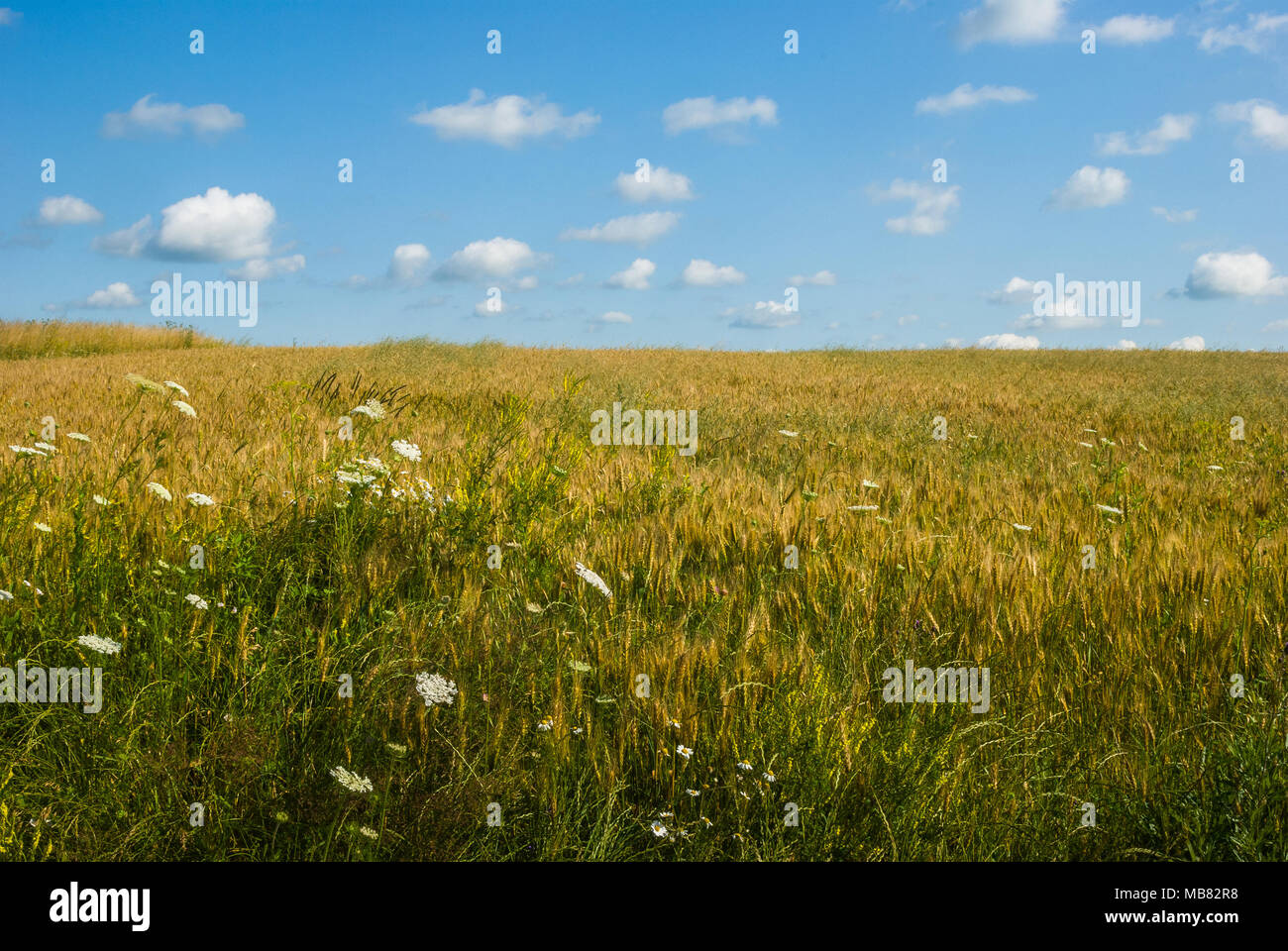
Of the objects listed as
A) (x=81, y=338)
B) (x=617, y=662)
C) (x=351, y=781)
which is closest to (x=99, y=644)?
(x=351, y=781)

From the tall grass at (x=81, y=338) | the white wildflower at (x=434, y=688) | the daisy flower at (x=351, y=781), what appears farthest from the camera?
the tall grass at (x=81, y=338)

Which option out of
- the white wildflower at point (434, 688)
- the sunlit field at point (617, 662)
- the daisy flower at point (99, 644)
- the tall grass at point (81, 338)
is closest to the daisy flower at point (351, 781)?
the sunlit field at point (617, 662)

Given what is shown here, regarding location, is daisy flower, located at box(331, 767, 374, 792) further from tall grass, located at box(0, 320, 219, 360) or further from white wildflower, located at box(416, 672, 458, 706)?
tall grass, located at box(0, 320, 219, 360)

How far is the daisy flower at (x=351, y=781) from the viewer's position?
74.9 inches

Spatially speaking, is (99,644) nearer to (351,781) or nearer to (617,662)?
(351,781)

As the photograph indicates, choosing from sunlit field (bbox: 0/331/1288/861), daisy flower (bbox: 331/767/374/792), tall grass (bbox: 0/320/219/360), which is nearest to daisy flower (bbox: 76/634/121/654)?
sunlit field (bbox: 0/331/1288/861)

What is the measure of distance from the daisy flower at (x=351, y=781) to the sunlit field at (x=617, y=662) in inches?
0.8

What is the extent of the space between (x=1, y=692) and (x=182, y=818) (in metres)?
0.80

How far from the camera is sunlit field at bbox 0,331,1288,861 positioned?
1980 mm

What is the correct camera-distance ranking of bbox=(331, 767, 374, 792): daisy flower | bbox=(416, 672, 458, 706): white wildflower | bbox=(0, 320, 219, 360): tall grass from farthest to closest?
1. bbox=(0, 320, 219, 360): tall grass
2. bbox=(416, 672, 458, 706): white wildflower
3. bbox=(331, 767, 374, 792): daisy flower

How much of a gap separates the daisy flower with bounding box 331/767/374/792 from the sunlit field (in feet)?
0.06

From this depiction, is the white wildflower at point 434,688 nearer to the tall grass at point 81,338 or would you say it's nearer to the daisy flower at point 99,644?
the daisy flower at point 99,644

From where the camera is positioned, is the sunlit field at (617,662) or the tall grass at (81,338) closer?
the sunlit field at (617,662)

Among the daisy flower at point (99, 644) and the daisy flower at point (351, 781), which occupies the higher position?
the daisy flower at point (99, 644)
